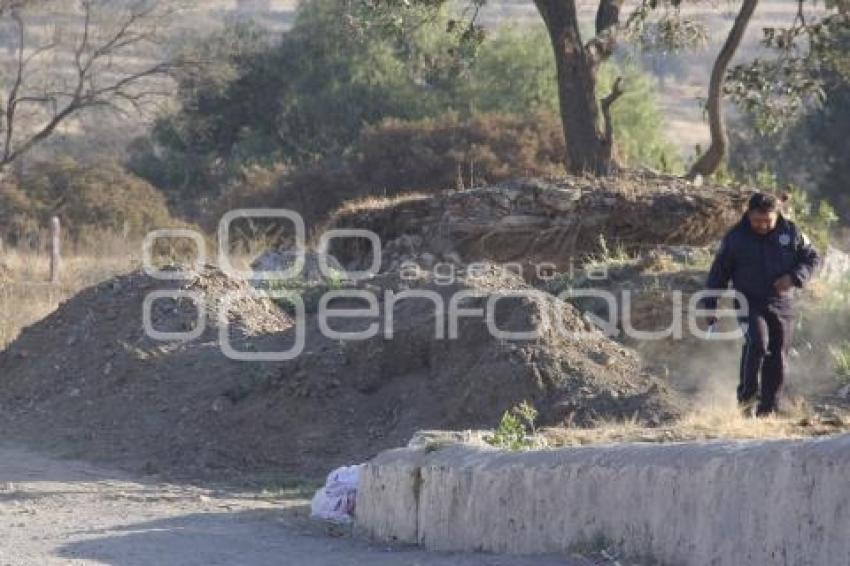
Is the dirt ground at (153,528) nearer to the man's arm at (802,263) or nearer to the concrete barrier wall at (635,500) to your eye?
the concrete barrier wall at (635,500)

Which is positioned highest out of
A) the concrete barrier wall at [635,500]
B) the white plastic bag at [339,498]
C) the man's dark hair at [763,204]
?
the man's dark hair at [763,204]

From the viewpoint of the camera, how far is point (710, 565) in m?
6.80

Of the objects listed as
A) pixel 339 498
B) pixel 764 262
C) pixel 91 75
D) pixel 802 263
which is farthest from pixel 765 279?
pixel 91 75

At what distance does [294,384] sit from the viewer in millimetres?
14234

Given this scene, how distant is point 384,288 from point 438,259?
3272 millimetres

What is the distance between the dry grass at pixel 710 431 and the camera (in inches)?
387

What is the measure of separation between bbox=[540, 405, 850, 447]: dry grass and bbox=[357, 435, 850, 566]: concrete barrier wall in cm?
108

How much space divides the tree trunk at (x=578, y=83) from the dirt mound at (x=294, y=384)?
7004 mm

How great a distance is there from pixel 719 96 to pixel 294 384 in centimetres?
857

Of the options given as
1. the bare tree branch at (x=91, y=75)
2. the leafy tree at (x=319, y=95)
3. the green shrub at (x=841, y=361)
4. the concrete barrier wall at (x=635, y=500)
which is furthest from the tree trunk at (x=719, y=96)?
the bare tree branch at (x=91, y=75)

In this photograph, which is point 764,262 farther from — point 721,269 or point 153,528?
point 153,528

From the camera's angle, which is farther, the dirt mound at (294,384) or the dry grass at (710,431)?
the dirt mound at (294,384)

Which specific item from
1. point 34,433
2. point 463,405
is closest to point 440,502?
point 463,405

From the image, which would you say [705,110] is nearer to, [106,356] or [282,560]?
[106,356]
